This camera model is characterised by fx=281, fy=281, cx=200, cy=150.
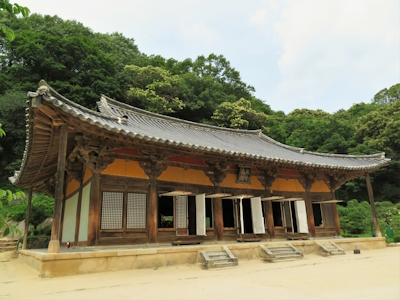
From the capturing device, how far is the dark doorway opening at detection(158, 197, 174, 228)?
10711mm

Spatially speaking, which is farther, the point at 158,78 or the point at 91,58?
the point at 158,78

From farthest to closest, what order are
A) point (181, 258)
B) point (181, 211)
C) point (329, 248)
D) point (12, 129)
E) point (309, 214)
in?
1. point (12, 129)
2. point (309, 214)
3. point (329, 248)
4. point (181, 211)
5. point (181, 258)

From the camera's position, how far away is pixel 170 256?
25.6 ft

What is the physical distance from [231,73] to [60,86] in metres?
26.6

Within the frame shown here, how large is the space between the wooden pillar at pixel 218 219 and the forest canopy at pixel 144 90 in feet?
73.1

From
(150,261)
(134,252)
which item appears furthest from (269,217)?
(134,252)

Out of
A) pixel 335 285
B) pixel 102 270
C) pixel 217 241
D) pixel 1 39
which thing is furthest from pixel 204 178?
pixel 1 39

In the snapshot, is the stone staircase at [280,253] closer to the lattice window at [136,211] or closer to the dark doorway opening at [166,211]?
the dark doorway opening at [166,211]

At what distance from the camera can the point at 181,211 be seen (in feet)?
34.9

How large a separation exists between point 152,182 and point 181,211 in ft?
5.53

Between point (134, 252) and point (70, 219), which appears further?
point (70, 219)

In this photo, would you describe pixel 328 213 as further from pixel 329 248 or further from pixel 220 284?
pixel 220 284

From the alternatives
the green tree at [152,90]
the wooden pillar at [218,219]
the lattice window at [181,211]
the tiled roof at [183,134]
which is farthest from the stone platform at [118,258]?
the green tree at [152,90]

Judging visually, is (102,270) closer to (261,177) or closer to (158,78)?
(261,177)
